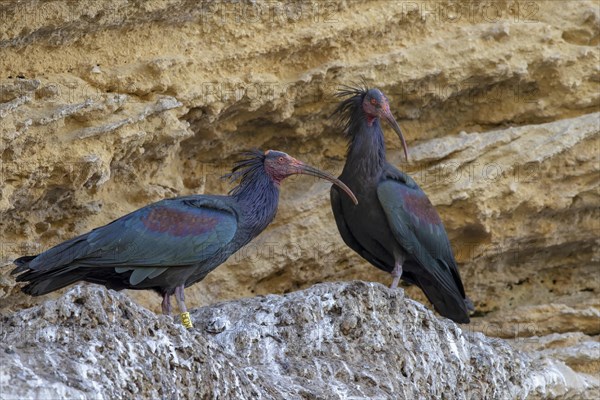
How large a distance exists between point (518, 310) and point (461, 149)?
1.62 m

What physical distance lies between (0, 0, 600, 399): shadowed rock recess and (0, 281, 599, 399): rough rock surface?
2 cm

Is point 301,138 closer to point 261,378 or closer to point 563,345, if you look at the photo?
point 563,345

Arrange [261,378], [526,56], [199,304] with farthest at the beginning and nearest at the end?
1. [526,56]
2. [199,304]
3. [261,378]

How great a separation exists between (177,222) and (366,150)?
79.2 inches

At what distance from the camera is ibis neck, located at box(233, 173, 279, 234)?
29.1ft

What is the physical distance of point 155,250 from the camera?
833 cm

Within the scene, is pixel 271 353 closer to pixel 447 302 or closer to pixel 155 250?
pixel 155 250

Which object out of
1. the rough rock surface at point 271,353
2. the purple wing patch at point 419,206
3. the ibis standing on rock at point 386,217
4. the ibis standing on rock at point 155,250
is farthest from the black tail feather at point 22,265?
the purple wing patch at point 419,206

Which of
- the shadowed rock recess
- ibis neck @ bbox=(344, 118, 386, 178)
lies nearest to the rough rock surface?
the shadowed rock recess

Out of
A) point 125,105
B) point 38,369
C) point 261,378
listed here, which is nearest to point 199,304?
point 125,105

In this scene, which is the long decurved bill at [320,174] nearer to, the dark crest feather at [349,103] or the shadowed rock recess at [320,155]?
the dark crest feather at [349,103]

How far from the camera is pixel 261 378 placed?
7.41 meters

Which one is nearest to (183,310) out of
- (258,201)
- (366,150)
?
(258,201)

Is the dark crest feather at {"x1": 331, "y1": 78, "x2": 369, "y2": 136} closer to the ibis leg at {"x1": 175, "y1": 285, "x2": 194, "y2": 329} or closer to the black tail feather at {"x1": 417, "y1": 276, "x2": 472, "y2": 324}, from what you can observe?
the black tail feather at {"x1": 417, "y1": 276, "x2": 472, "y2": 324}
